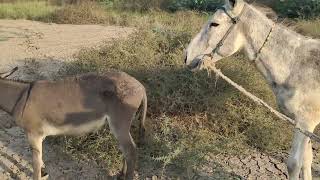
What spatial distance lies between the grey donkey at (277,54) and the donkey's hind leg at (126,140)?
41.4 inches

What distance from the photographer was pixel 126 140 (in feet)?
17.2

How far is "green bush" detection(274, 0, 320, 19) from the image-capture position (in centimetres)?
1610

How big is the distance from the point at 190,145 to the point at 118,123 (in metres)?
1.28

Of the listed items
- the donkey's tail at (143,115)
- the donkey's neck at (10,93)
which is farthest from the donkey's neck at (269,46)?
the donkey's neck at (10,93)

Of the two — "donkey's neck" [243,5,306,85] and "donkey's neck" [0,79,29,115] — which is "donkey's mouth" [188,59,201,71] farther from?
"donkey's neck" [0,79,29,115]

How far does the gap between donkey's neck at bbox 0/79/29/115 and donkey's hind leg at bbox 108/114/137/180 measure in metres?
1.06

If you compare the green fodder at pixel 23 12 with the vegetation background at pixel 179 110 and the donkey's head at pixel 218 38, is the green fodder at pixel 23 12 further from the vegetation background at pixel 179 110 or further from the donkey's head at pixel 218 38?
the donkey's head at pixel 218 38

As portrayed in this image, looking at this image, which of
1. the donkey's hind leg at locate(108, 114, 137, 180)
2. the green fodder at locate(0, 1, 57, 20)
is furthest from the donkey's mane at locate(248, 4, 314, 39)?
the green fodder at locate(0, 1, 57, 20)

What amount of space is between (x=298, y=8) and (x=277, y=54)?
42.1 feet

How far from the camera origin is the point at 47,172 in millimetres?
5746

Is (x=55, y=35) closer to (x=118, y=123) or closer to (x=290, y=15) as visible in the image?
(x=118, y=123)

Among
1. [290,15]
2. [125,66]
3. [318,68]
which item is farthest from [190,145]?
[290,15]

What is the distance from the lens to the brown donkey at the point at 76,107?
5270mm

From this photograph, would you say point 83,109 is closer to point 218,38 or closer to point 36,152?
point 36,152
